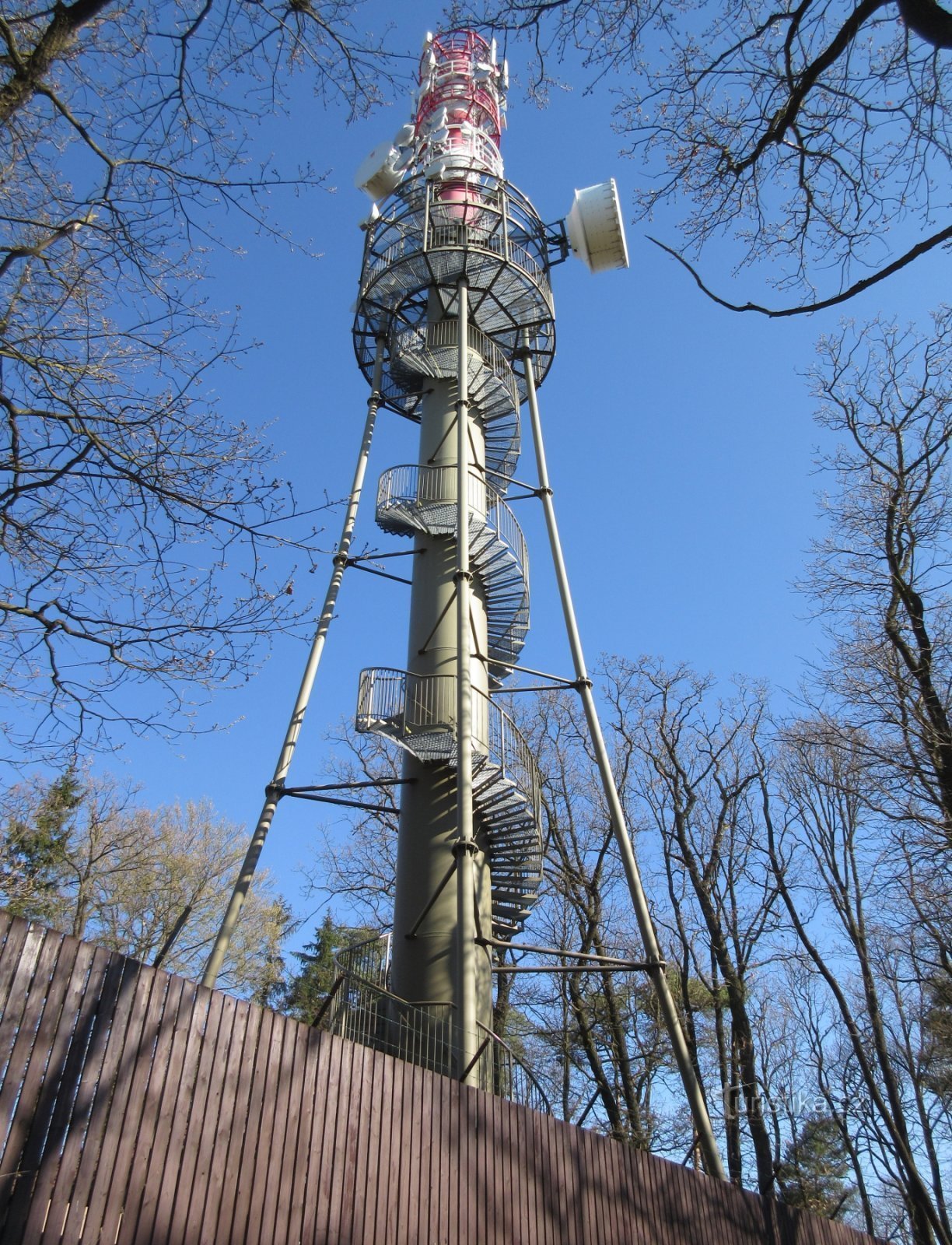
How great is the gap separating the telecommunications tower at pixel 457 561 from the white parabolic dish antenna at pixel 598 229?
3 cm

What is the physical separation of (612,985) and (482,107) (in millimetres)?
17726

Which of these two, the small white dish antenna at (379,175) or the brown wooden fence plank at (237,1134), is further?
the small white dish antenna at (379,175)

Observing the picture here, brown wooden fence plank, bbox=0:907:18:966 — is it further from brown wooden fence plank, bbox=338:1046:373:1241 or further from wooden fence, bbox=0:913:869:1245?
brown wooden fence plank, bbox=338:1046:373:1241

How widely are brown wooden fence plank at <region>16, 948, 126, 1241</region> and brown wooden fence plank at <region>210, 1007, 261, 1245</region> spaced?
80 cm

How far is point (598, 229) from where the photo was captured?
15.9m

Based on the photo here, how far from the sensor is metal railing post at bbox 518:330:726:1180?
9477mm

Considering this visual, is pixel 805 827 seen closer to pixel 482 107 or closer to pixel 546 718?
pixel 546 718

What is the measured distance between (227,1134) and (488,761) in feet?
23.0

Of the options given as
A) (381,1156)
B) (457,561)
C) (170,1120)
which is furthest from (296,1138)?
(457,561)

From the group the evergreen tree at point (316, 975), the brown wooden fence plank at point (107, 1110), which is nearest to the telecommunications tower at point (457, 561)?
the brown wooden fence plank at point (107, 1110)

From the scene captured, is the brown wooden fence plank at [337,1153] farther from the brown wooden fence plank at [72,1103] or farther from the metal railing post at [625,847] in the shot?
the metal railing post at [625,847]

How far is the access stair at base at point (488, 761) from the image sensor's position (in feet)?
37.9

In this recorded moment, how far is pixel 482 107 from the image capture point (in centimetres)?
A: 1916

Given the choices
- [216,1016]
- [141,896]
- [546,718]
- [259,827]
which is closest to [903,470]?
[259,827]
